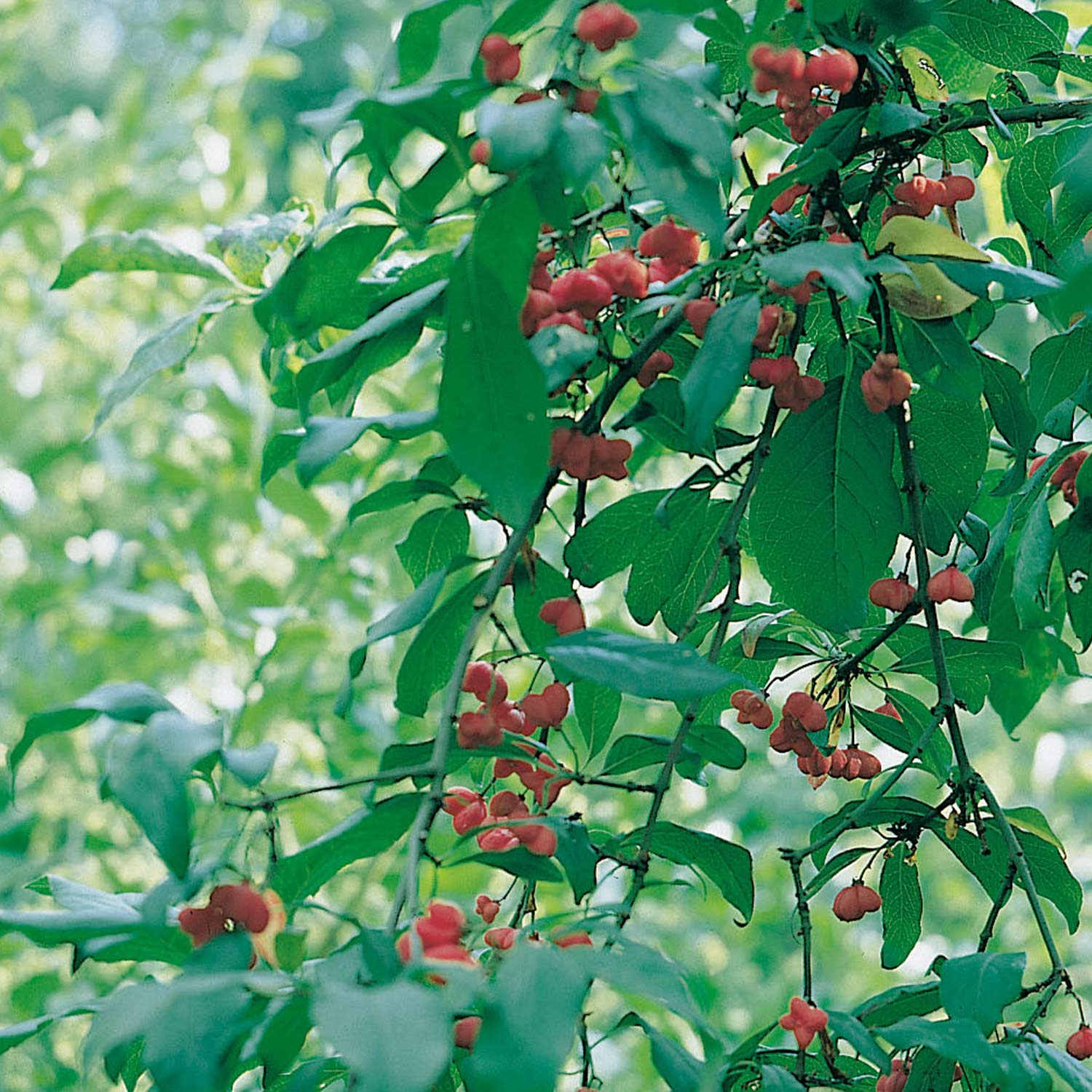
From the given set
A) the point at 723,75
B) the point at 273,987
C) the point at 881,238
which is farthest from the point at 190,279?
the point at 273,987

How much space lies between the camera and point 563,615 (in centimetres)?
50

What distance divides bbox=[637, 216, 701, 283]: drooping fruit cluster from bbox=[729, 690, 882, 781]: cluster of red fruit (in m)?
0.18

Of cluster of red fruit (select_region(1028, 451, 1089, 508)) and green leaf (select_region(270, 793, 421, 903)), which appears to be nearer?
green leaf (select_region(270, 793, 421, 903))

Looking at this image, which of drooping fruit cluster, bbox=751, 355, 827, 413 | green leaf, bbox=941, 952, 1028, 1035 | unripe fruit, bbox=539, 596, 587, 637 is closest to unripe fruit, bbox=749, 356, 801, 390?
drooping fruit cluster, bbox=751, 355, 827, 413

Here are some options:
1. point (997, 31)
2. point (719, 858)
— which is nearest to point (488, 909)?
point (719, 858)

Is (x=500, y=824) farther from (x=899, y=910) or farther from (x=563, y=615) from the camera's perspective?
(x=899, y=910)

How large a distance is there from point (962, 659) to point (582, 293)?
280 mm

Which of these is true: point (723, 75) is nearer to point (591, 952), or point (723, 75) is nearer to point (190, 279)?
point (591, 952)

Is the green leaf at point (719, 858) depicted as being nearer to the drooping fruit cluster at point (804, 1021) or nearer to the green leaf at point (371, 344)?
the drooping fruit cluster at point (804, 1021)

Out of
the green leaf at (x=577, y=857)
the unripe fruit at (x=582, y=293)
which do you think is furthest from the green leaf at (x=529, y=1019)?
the unripe fruit at (x=582, y=293)

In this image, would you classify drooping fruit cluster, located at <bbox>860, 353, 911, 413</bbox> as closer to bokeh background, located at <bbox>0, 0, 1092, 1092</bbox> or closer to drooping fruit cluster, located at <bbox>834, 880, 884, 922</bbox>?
drooping fruit cluster, located at <bbox>834, 880, 884, 922</bbox>

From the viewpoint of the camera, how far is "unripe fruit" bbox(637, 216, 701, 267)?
520 millimetres

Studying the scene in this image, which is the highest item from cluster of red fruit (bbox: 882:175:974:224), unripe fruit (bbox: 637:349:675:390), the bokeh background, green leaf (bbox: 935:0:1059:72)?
green leaf (bbox: 935:0:1059:72)

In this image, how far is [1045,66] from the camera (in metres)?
0.62
